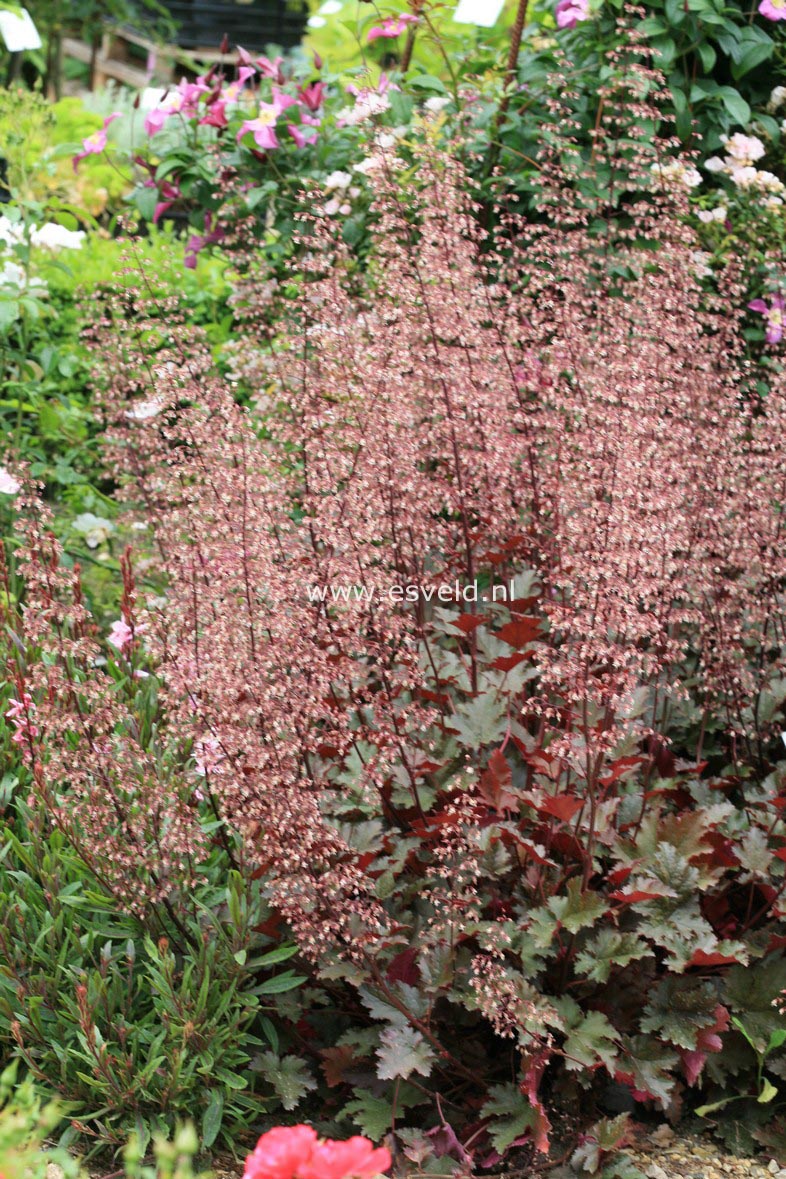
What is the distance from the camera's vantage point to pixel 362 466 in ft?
8.08

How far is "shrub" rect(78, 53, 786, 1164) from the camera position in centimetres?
220

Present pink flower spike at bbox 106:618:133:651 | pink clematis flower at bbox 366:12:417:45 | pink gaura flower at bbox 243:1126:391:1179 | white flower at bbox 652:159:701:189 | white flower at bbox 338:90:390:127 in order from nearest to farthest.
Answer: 1. pink gaura flower at bbox 243:1126:391:1179
2. white flower at bbox 338:90:390:127
3. pink flower spike at bbox 106:618:133:651
4. white flower at bbox 652:159:701:189
5. pink clematis flower at bbox 366:12:417:45

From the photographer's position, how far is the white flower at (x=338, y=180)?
4.20 meters

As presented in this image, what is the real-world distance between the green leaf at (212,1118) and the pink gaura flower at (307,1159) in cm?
105

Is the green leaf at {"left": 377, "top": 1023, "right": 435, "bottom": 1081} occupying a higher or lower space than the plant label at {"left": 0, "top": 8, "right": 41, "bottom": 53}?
lower

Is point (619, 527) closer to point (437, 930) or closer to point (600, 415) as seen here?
point (600, 415)

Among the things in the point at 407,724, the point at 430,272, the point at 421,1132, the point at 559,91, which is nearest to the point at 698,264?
the point at 430,272

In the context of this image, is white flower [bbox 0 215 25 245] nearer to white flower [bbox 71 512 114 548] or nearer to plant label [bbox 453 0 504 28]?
white flower [bbox 71 512 114 548]

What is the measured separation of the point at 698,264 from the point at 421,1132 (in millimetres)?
2234

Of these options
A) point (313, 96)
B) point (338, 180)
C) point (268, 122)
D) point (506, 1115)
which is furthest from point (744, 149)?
point (506, 1115)

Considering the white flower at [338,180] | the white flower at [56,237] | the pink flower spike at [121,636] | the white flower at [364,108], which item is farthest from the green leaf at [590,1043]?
the white flower at [56,237]

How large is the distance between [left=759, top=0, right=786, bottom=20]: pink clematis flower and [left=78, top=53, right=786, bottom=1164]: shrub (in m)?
1.41

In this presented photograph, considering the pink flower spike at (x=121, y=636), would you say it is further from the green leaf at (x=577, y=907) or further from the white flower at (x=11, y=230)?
the white flower at (x=11, y=230)

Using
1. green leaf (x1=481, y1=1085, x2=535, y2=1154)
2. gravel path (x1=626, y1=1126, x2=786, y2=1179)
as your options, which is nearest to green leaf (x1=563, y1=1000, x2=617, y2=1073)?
green leaf (x1=481, y1=1085, x2=535, y2=1154)
